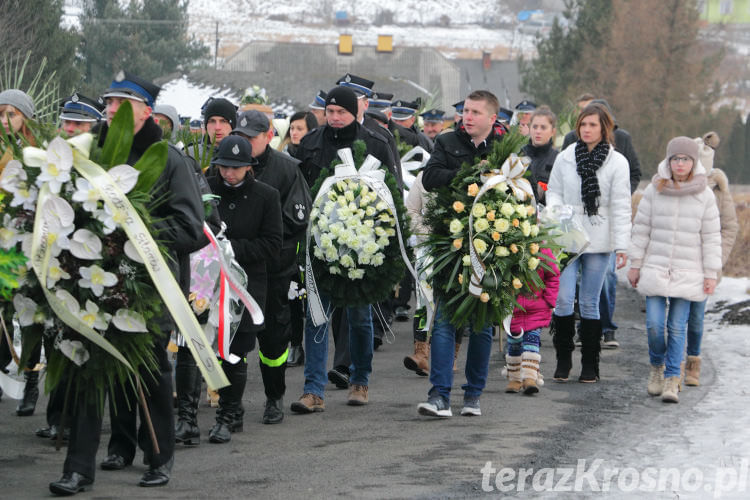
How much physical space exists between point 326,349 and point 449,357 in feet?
3.30

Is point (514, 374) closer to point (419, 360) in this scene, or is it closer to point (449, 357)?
point (419, 360)

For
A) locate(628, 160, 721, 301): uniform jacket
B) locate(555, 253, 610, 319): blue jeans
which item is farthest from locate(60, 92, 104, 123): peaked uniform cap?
locate(628, 160, 721, 301): uniform jacket

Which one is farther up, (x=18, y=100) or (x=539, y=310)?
(x=18, y=100)

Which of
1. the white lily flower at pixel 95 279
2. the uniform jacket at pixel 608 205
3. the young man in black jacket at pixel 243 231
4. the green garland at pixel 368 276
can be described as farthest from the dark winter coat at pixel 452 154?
the white lily flower at pixel 95 279

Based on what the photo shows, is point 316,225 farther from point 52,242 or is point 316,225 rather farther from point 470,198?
point 52,242

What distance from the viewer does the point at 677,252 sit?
35.2ft

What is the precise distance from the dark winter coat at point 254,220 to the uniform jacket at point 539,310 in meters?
2.60

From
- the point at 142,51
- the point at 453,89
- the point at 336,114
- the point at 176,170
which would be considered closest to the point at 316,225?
the point at 336,114

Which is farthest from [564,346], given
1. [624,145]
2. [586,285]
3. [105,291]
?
[105,291]

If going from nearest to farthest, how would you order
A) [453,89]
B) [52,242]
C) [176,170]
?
[52,242] → [176,170] → [453,89]

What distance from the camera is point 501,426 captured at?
9.35 m

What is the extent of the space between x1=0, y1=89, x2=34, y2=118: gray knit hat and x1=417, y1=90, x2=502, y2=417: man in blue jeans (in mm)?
2781

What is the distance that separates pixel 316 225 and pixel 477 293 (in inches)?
58.0

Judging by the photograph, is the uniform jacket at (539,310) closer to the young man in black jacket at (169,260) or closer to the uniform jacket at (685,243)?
the uniform jacket at (685,243)
